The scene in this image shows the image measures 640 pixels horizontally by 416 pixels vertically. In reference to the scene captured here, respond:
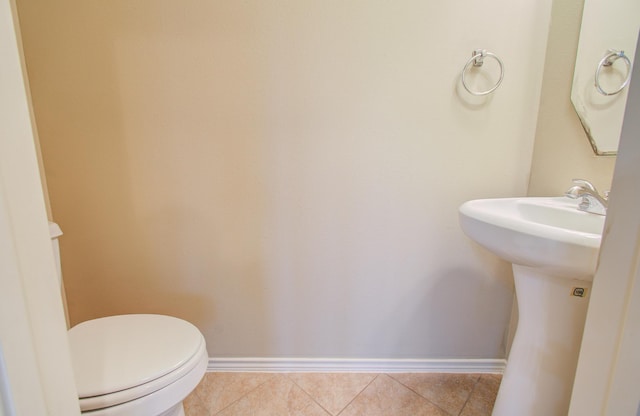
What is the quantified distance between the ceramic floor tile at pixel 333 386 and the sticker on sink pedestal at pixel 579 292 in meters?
0.88

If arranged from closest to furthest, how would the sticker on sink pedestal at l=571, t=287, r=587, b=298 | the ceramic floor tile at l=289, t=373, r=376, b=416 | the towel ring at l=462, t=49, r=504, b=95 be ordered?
the sticker on sink pedestal at l=571, t=287, r=587, b=298 < the towel ring at l=462, t=49, r=504, b=95 < the ceramic floor tile at l=289, t=373, r=376, b=416

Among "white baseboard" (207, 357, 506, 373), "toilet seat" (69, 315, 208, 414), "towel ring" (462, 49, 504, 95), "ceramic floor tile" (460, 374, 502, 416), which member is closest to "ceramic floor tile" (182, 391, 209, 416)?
"white baseboard" (207, 357, 506, 373)

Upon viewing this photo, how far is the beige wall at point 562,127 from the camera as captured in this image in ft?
3.05

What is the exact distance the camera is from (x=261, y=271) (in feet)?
3.78

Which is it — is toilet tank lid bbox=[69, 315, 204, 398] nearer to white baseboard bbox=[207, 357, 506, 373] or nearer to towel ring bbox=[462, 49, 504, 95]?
white baseboard bbox=[207, 357, 506, 373]

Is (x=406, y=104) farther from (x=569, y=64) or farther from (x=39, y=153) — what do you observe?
(x=39, y=153)

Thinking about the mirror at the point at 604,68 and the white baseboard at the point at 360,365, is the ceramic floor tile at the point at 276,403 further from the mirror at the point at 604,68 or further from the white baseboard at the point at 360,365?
the mirror at the point at 604,68

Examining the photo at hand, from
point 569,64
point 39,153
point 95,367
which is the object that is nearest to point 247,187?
point 95,367

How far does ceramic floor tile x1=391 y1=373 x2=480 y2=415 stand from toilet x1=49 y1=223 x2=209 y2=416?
3.04 ft

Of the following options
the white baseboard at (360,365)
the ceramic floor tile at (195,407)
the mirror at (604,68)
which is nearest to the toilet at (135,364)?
the ceramic floor tile at (195,407)

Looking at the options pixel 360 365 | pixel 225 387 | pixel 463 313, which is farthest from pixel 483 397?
pixel 225 387

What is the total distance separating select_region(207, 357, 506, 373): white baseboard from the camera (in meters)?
1.22

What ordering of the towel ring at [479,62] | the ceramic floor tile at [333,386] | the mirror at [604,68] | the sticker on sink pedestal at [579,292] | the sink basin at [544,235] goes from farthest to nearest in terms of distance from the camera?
1. the ceramic floor tile at [333,386]
2. the towel ring at [479,62]
3. the mirror at [604,68]
4. the sticker on sink pedestal at [579,292]
5. the sink basin at [544,235]

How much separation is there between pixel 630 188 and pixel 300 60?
990 mm
